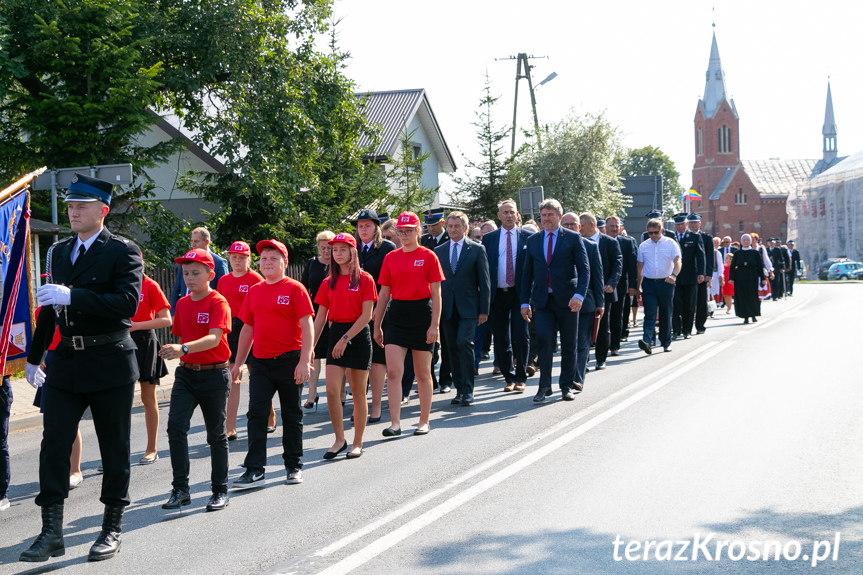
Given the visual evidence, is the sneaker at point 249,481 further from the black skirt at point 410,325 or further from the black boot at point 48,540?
the black skirt at point 410,325

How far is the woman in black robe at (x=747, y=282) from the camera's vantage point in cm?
2045

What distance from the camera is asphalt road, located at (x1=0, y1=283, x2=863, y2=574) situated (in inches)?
189

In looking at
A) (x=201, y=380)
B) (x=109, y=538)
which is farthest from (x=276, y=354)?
(x=109, y=538)

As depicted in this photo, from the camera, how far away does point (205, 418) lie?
617 centimetres

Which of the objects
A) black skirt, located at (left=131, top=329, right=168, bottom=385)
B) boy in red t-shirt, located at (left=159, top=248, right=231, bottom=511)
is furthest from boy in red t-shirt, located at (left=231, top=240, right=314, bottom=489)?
black skirt, located at (left=131, top=329, right=168, bottom=385)

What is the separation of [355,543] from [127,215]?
48.7 feet

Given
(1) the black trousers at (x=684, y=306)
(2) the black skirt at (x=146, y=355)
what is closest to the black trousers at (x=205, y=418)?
(2) the black skirt at (x=146, y=355)

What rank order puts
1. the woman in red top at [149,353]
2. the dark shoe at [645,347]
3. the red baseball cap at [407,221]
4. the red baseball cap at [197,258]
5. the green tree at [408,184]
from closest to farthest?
the red baseball cap at [197,258], the woman in red top at [149,353], the red baseball cap at [407,221], the dark shoe at [645,347], the green tree at [408,184]

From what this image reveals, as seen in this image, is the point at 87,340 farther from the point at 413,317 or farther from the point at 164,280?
the point at 164,280

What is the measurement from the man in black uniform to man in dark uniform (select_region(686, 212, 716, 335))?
13505 mm

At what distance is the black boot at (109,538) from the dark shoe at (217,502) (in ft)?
2.92

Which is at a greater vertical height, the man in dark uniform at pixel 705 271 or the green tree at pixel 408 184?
the green tree at pixel 408 184

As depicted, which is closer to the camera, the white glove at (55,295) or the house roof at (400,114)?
the white glove at (55,295)

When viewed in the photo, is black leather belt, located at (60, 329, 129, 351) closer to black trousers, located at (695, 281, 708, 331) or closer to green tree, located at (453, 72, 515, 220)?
black trousers, located at (695, 281, 708, 331)
